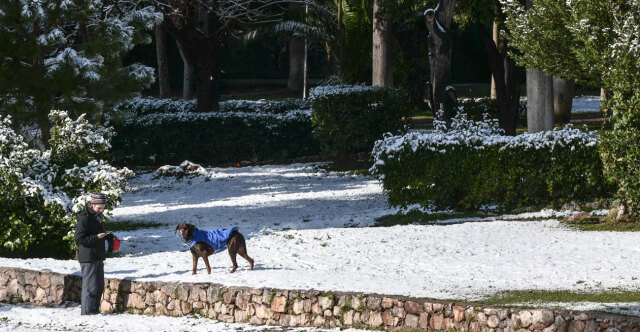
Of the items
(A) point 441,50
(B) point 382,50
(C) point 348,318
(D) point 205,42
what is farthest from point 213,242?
(D) point 205,42

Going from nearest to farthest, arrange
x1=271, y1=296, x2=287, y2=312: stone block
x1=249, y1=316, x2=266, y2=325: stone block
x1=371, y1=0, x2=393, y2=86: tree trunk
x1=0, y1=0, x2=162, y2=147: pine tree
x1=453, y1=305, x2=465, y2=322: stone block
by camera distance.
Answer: x1=453, y1=305, x2=465, y2=322: stone block < x1=271, y1=296, x2=287, y2=312: stone block < x1=249, y1=316, x2=266, y2=325: stone block < x1=0, y1=0, x2=162, y2=147: pine tree < x1=371, y1=0, x2=393, y2=86: tree trunk

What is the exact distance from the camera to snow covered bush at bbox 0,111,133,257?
12.5 m

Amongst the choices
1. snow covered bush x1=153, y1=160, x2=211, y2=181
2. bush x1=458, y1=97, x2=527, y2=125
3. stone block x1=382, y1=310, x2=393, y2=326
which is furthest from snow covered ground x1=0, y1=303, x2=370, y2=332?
bush x1=458, y1=97, x2=527, y2=125

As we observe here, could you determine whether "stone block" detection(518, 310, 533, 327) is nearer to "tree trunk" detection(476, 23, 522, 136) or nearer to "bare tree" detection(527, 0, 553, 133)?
"bare tree" detection(527, 0, 553, 133)

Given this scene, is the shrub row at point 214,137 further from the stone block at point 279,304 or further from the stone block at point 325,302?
the stone block at point 325,302

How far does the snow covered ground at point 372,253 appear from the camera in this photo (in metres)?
9.97

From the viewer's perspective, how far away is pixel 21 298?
36.3ft

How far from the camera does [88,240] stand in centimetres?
1027

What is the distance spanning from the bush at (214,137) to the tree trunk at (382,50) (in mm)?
2171

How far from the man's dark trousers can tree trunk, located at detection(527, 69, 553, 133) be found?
10.2 metres

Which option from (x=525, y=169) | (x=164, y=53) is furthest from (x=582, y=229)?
(x=164, y=53)

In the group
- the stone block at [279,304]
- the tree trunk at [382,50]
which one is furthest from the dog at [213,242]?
the tree trunk at [382,50]

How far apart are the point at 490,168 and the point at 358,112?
707 centimetres

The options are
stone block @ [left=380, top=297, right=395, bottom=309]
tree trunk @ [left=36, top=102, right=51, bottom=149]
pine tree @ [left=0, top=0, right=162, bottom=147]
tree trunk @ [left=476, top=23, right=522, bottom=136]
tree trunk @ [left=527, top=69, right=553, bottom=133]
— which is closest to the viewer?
stone block @ [left=380, top=297, right=395, bottom=309]
